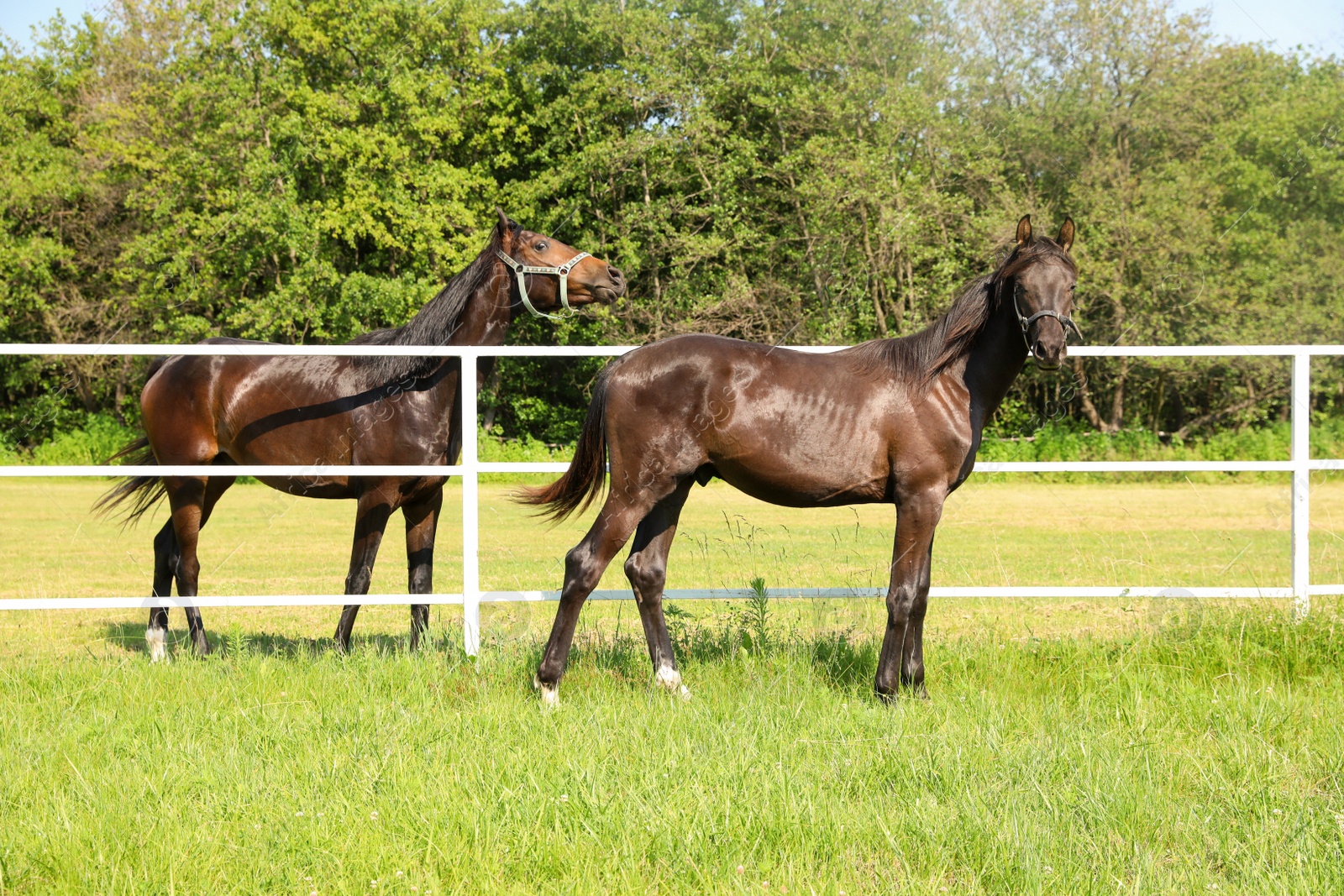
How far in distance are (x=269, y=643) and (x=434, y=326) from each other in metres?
2.09

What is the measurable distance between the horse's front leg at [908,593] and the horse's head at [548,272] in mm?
2068

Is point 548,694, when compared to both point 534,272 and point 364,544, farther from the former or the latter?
point 534,272

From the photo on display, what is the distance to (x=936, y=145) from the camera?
2288 centimetres

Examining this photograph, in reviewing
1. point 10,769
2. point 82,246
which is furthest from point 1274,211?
point 82,246

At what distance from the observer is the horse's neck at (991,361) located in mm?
4207

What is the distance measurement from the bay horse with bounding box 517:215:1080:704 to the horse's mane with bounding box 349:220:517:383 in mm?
1347

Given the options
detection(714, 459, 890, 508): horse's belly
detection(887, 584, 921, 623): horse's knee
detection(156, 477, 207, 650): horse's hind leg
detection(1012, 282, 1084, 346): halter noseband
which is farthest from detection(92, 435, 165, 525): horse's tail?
→ detection(1012, 282, 1084, 346): halter noseband

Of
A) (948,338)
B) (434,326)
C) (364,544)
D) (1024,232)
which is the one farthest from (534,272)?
(1024,232)

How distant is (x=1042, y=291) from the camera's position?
3928 millimetres

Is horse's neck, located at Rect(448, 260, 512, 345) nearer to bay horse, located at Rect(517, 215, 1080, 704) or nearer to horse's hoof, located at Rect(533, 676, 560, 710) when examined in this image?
bay horse, located at Rect(517, 215, 1080, 704)

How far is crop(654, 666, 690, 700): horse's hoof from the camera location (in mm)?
4127

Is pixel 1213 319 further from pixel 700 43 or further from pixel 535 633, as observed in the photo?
pixel 535 633

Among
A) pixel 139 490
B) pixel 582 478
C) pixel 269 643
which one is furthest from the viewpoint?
pixel 139 490

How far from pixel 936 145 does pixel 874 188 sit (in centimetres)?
209
